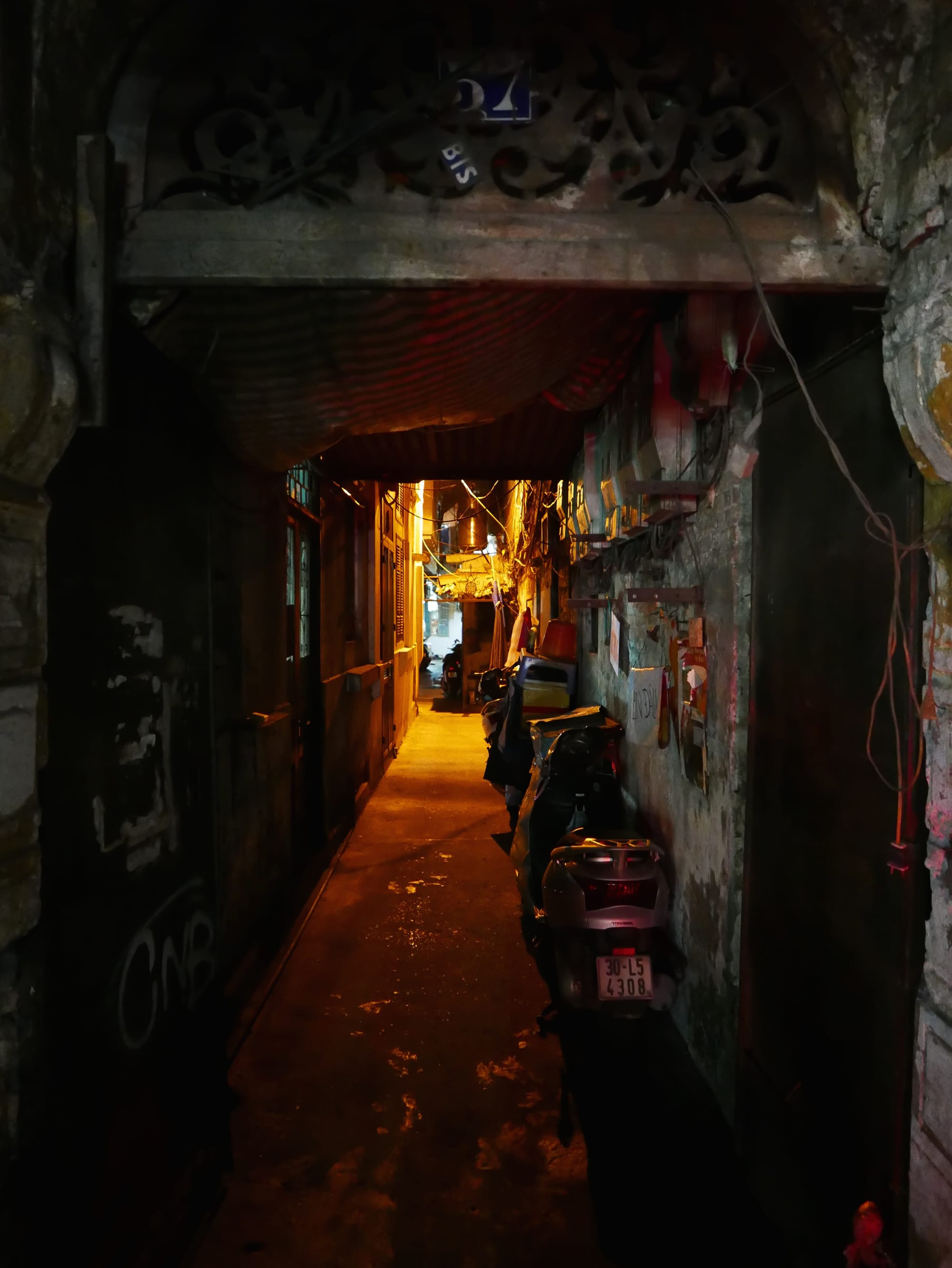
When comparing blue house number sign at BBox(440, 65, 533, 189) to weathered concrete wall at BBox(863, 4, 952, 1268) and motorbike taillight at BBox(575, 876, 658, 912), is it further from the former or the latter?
motorbike taillight at BBox(575, 876, 658, 912)

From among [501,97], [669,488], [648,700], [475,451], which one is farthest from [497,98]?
[475,451]

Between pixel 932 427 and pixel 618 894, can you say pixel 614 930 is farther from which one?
pixel 932 427

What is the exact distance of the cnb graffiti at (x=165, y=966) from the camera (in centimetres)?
258

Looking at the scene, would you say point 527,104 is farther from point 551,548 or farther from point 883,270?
point 551,548

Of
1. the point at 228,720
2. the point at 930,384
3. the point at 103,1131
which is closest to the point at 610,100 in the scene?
the point at 930,384

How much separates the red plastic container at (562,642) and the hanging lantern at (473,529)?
12900 millimetres

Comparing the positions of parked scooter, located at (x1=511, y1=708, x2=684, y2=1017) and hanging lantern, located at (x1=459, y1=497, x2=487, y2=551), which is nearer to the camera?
parked scooter, located at (x1=511, y1=708, x2=684, y2=1017)

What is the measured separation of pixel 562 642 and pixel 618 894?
474cm

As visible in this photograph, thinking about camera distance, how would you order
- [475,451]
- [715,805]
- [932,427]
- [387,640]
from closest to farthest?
[932,427] → [715,805] → [475,451] → [387,640]

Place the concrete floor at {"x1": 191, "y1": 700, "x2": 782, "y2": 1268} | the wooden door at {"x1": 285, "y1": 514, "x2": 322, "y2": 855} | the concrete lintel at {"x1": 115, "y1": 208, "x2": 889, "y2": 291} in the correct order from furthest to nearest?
the wooden door at {"x1": 285, "y1": 514, "x2": 322, "y2": 855} < the concrete floor at {"x1": 191, "y1": 700, "x2": 782, "y2": 1268} < the concrete lintel at {"x1": 115, "y1": 208, "x2": 889, "y2": 291}

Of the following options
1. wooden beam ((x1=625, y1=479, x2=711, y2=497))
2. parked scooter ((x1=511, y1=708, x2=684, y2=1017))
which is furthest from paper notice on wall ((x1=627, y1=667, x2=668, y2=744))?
wooden beam ((x1=625, y1=479, x2=711, y2=497))

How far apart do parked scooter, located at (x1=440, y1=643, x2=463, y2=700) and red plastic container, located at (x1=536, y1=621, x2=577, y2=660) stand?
37.4 feet

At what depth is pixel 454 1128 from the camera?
3.29m

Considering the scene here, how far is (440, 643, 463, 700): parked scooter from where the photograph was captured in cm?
1981
